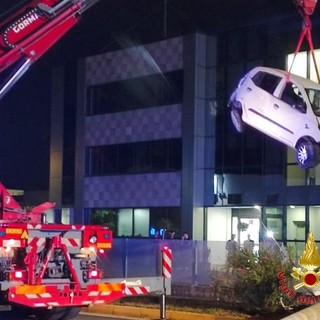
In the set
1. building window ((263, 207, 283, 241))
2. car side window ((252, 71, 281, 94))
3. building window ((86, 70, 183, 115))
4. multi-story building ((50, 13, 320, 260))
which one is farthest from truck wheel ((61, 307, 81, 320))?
building window ((86, 70, 183, 115))

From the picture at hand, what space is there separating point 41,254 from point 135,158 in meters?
Result: 24.4

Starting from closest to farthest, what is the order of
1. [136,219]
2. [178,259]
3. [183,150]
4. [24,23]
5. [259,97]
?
1. [259,97]
2. [24,23]
3. [178,259]
4. [183,150]
5. [136,219]

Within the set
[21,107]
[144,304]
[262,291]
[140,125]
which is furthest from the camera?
[21,107]

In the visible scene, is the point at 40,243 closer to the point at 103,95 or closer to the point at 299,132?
the point at 299,132

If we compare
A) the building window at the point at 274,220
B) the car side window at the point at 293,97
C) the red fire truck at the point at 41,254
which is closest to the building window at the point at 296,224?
the building window at the point at 274,220

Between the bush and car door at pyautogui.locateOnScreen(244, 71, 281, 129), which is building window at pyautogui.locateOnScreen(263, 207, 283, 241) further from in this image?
car door at pyautogui.locateOnScreen(244, 71, 281, 129)

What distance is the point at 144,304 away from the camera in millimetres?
16875

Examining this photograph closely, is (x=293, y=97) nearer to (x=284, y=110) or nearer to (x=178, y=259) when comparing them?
(x=284, y=110)

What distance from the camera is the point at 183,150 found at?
112 ft

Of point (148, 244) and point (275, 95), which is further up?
point (275, 95)

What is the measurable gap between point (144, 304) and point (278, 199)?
15.0 metres

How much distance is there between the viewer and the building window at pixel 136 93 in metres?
34.9

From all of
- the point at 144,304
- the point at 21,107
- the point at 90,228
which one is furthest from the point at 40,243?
the point at 21,107

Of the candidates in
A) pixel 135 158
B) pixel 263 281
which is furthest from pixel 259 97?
pixel 135 158
